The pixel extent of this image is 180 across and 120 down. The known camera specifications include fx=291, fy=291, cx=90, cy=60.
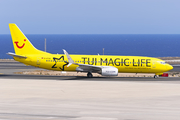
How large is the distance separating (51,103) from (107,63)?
22.9 meters

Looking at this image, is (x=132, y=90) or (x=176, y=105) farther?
(x=132, y=90)

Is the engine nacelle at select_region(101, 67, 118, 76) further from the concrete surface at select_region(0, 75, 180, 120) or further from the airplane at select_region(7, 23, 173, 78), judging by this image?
the concrete surface at select_region(0, 75, 180, 120)

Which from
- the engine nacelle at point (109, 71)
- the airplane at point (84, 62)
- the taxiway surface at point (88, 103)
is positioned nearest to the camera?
the taxiway surface at point (88, 103)

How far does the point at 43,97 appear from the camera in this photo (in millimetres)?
27406

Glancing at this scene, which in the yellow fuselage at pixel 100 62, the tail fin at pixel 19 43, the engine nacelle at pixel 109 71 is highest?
the tail fin at pixel 19 43

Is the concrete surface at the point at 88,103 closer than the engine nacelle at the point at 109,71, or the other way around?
the concrete surface at the point at 88,103

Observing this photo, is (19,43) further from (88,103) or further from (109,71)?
(88,103)

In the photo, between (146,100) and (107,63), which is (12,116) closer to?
(146,100)

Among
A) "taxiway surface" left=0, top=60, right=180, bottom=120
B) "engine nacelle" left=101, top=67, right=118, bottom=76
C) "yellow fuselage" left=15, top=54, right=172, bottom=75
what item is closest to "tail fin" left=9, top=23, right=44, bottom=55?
"yellow fuselage" left=15, top=54, right=172, bottom=75

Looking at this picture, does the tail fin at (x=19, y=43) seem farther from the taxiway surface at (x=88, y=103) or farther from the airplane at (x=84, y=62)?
the taxiway surface at (x=88, y=103)

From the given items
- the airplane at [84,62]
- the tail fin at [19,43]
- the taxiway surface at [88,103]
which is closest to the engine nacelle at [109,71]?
the airplane at [84,62]

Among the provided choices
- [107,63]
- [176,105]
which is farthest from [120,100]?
[107,63]

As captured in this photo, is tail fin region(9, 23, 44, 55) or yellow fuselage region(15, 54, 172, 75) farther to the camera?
tail fin region(9, 23, 44, 55)

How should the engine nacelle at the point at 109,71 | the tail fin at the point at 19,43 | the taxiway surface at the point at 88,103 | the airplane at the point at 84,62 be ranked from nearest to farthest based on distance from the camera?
the taxiway surface at the point at 88,103
the engine nacelle at the point at 109,71
the airplane at the point at 84,62
the tail fin at the point at 19,43
